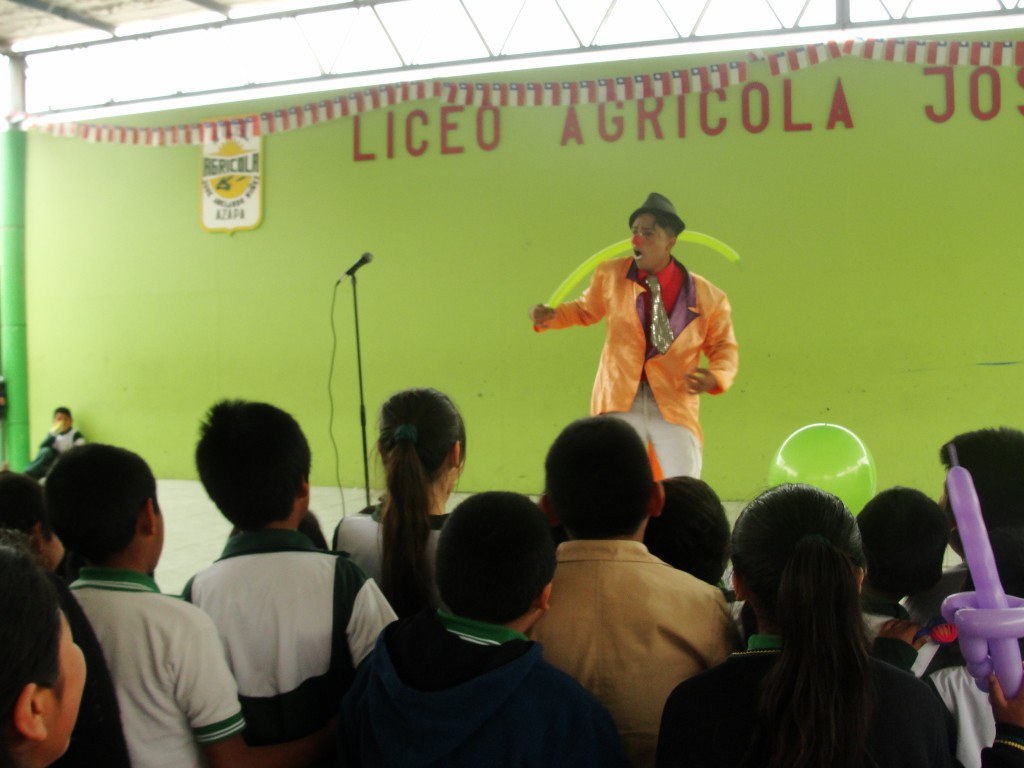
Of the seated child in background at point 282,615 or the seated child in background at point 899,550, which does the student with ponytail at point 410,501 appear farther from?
the seated child in background at point 899,550

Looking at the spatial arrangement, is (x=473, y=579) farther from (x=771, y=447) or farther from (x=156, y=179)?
(x=156, y=179)

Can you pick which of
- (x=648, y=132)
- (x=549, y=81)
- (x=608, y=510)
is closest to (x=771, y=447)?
(x=648, y=132)

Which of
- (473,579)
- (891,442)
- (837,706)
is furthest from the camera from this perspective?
(891,442)

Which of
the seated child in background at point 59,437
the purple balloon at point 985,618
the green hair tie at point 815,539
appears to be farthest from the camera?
the seated child in background at point 59,437

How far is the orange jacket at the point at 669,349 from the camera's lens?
331 cm

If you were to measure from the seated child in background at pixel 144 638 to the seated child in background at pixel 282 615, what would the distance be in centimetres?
7

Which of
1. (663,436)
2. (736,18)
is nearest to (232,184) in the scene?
(736,18)

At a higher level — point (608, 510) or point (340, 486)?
point (608, 510)

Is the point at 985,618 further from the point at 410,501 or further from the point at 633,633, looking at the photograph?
the point at 410,501

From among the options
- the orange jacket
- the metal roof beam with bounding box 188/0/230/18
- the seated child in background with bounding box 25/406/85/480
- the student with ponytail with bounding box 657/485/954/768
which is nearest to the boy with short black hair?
the student with ponytail with bounding box 657/485/954/768

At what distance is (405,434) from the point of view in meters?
1.75

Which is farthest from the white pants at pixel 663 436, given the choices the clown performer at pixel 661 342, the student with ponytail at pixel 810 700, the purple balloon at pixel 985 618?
the purple balloon at pixel 985 618

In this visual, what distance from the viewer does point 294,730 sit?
1.38 m

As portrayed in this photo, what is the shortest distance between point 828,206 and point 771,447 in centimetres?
147
